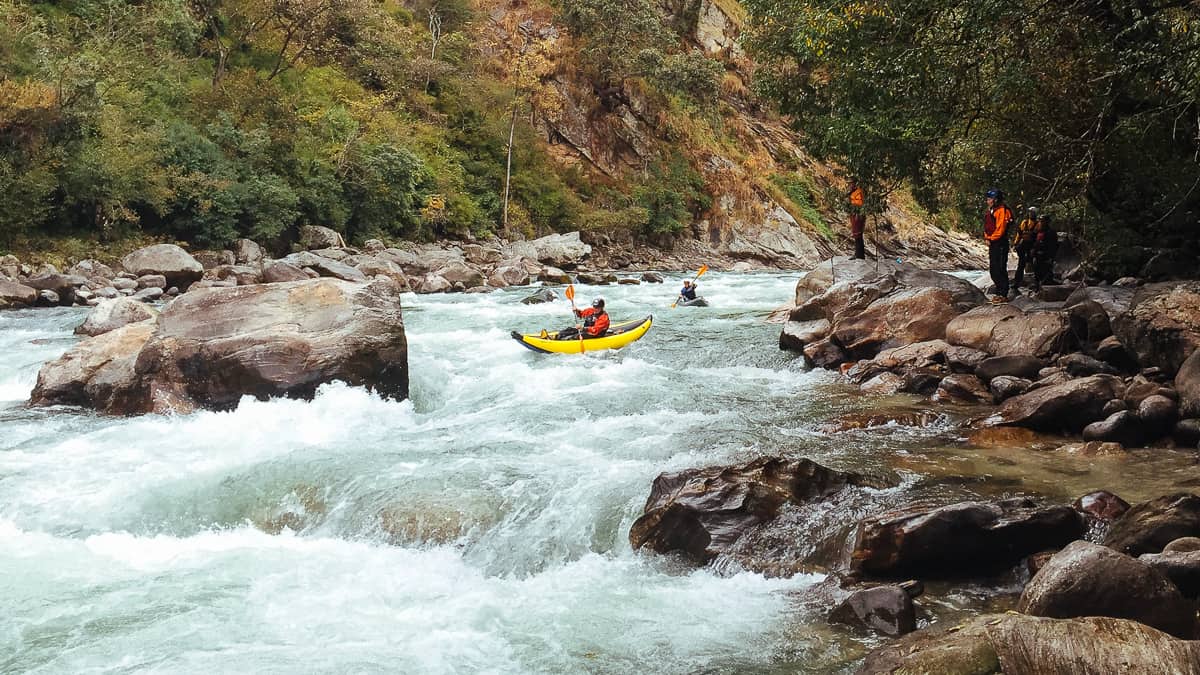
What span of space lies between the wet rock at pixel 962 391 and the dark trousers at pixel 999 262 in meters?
3.69

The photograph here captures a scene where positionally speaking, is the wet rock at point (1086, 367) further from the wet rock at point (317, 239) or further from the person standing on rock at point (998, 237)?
the wet rock at point (317, 239)

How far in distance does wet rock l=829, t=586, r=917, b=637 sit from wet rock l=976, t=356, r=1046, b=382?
5.86m

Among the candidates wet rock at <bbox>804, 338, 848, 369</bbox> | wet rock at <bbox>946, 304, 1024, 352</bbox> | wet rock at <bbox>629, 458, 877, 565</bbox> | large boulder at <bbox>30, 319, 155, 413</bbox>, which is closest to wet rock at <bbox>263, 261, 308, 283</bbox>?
large boulder at <bbox>30, 319, 155, 413</bbox>

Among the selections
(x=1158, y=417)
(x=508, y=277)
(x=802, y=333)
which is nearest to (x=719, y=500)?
→ (x=1158, y=417)

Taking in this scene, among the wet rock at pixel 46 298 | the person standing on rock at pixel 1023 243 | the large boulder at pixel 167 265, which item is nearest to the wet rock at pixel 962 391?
the person standing on rock at pixel 1023 243

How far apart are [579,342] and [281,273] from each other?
383 inches

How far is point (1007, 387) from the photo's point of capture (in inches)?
364

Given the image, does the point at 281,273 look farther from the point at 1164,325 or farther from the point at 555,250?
the point at 1164,325

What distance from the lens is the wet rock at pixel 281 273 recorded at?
20219 millimetres

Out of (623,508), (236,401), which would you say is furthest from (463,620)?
(236,401)

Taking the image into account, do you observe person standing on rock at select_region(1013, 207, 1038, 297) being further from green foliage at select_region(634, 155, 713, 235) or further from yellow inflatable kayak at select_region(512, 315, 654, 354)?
green foliage at select_region(634, 155, 713, 235)

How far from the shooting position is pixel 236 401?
9477 mm

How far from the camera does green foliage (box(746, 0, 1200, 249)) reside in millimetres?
7926

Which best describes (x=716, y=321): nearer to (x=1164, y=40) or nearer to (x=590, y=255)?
(x=1164, y=40)
